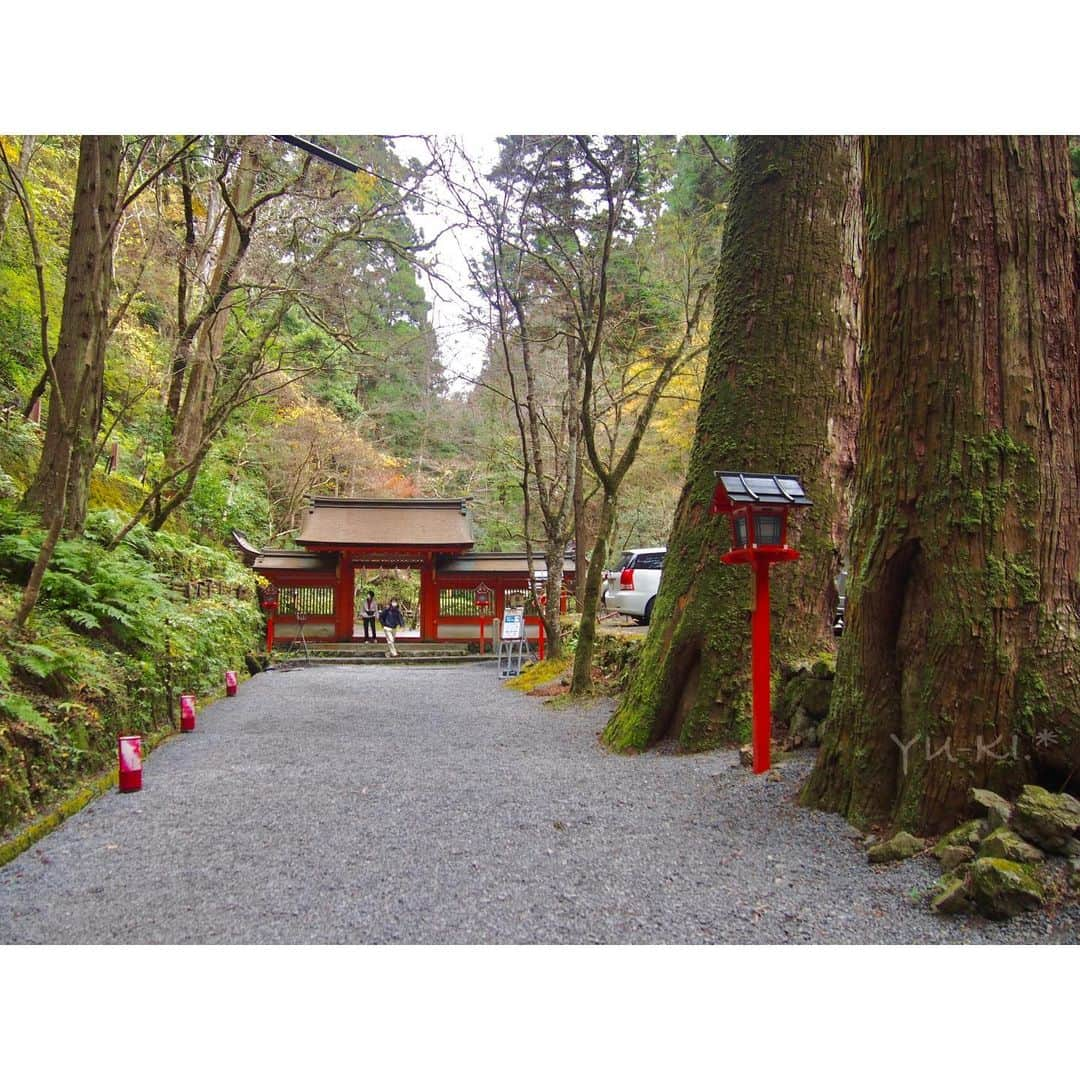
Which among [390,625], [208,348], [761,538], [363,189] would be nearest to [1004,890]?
[761,538]

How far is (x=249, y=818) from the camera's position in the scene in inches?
151

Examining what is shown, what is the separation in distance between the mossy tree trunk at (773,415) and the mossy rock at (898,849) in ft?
7.20

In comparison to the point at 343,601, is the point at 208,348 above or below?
above

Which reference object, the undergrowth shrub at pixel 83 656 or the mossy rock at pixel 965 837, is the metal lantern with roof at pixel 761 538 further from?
the undergrowth shrub at pixel 83 656

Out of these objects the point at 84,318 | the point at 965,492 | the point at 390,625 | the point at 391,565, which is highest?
the point at 84,318

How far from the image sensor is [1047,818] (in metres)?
2.37

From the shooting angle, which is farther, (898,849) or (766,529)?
(766,529)

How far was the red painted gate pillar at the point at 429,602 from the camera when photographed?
18297 millimetres

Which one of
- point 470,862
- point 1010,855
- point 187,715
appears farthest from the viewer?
point 187,715

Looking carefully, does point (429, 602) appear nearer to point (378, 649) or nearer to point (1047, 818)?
point (378, 649)

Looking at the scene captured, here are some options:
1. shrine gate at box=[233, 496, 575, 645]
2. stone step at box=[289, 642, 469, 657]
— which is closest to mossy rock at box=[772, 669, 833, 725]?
shrine gate at box=[233, 496, 575, 645]

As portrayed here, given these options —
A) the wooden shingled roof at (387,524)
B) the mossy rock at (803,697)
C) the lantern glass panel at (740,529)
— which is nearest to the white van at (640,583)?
the wooden shingled roof at (387,524)

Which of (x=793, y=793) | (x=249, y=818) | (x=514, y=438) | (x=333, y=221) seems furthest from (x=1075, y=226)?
(x=514, y=438)

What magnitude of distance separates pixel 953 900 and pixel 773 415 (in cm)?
360
